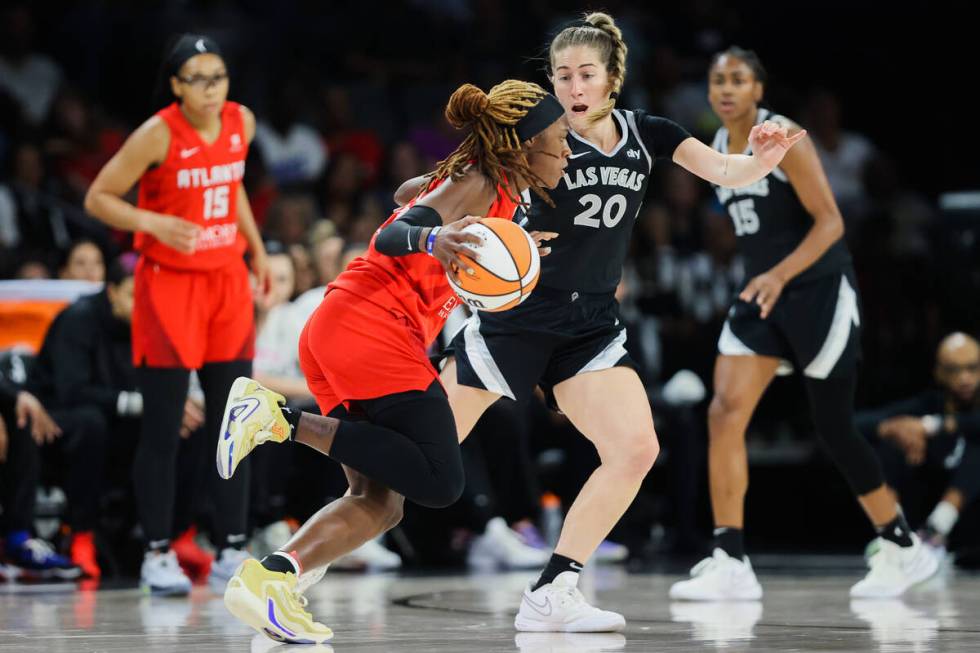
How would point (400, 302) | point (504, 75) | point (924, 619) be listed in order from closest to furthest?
point (400, 302), point (924, 619), point (504, 75)

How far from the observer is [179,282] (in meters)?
5.98

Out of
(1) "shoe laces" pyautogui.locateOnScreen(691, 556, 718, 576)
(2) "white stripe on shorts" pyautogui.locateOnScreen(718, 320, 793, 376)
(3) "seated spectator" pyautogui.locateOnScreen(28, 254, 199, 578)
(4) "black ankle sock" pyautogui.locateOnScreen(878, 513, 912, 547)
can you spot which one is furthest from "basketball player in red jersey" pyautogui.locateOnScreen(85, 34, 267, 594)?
(4) "black ankle sock" pyautogui.locateOnScreen(878, 513, 912, 547)

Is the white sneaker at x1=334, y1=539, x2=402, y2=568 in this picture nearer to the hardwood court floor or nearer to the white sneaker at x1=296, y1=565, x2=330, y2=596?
the hardwood court floor

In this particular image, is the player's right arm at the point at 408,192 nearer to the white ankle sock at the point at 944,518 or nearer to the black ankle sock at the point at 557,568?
the black ankle sock at the point at 557,568

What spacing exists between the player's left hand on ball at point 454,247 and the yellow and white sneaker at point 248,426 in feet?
2.07

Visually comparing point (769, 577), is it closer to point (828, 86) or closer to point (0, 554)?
point (0, 554)

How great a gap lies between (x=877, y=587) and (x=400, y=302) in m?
2.63

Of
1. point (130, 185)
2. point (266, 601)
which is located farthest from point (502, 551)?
point (266, 601)

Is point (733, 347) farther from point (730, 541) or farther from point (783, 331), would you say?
point (730, 541)

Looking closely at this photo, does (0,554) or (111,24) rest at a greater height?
(111,24)

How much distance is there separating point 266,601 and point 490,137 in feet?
4.50

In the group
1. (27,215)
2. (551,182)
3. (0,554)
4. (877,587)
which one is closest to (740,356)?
(877,587)

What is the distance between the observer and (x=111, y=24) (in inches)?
406

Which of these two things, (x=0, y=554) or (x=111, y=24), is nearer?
(x=0, y=554)
